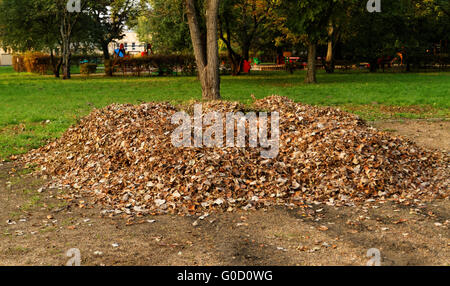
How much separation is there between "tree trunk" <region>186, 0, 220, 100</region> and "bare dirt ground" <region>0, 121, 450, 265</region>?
8.74 metres

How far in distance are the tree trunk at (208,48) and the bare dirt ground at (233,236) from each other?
28.7ft

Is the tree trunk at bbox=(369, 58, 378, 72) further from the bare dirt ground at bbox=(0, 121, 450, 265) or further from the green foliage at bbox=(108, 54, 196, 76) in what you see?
the bare dirt ground at bbox=(0, 121, 450, 265)

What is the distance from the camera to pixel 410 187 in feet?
20.9

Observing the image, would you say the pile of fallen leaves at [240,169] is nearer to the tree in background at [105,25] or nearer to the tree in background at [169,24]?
the tree in background at [169,24]

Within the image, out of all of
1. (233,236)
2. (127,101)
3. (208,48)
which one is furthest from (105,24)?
(233,236)

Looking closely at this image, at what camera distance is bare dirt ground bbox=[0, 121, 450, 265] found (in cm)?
431

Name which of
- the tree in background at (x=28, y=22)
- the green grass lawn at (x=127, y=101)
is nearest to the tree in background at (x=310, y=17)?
the green grass lawn at (x=127, y=101)

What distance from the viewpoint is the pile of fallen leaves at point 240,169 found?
6004mm

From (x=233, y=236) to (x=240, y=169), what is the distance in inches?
65.4

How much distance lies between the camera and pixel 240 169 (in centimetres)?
641

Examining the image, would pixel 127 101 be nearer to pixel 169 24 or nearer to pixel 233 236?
pixel 233 236

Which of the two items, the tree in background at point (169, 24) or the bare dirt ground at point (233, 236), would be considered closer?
the bare dirt ground at point (233, 236)

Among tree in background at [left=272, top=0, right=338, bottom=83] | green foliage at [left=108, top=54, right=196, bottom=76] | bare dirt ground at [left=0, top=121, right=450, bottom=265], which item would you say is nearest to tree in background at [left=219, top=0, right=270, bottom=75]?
green foliage at [left=108, top=54, right=196, bottom=76]

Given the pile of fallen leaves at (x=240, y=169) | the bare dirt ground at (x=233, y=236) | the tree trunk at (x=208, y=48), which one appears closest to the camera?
the bare dirt ground at (x=233, y=236)
